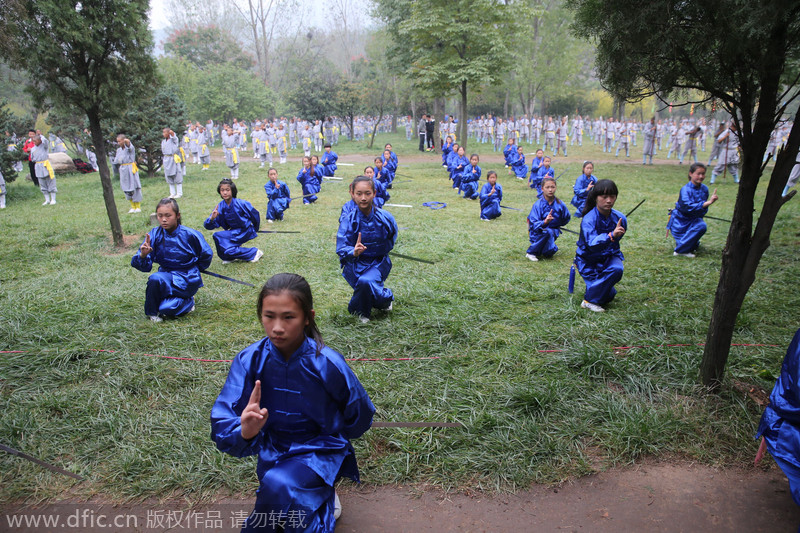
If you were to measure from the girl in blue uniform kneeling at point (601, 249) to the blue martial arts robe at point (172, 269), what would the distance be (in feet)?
13.4

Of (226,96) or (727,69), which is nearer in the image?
(727,69)

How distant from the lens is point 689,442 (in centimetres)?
305

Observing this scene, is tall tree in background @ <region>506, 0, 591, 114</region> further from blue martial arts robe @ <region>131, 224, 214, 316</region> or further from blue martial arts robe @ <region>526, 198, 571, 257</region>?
blue martial arts robe @ <region>131, 224, 214, 316</region>

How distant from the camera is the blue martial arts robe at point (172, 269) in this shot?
16.5 ft

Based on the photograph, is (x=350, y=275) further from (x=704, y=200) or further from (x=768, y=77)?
(x=704, y=200)

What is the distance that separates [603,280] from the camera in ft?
16.4

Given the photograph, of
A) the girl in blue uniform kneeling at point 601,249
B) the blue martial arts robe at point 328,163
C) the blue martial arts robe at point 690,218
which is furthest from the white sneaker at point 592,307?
the blue martial arts robe at point 328,163

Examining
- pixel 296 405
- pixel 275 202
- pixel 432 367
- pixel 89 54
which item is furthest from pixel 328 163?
pixel 296 405

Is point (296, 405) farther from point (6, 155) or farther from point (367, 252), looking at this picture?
point (6, 155)

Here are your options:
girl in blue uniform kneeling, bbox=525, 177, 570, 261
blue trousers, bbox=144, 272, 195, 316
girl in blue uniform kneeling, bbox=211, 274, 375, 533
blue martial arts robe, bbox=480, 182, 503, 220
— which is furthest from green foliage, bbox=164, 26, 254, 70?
girl in blue uniform kneeling, bbox=211, 274, 375, 533

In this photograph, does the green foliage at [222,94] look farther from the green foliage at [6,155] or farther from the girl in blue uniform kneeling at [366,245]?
the girl in blue uniform kneeling at [366,245]

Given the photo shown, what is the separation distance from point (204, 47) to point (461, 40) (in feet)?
99.7

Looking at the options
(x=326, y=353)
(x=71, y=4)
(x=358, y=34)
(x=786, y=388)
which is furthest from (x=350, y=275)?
(x=358, y=34)

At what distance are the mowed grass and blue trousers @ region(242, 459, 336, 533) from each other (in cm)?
78
